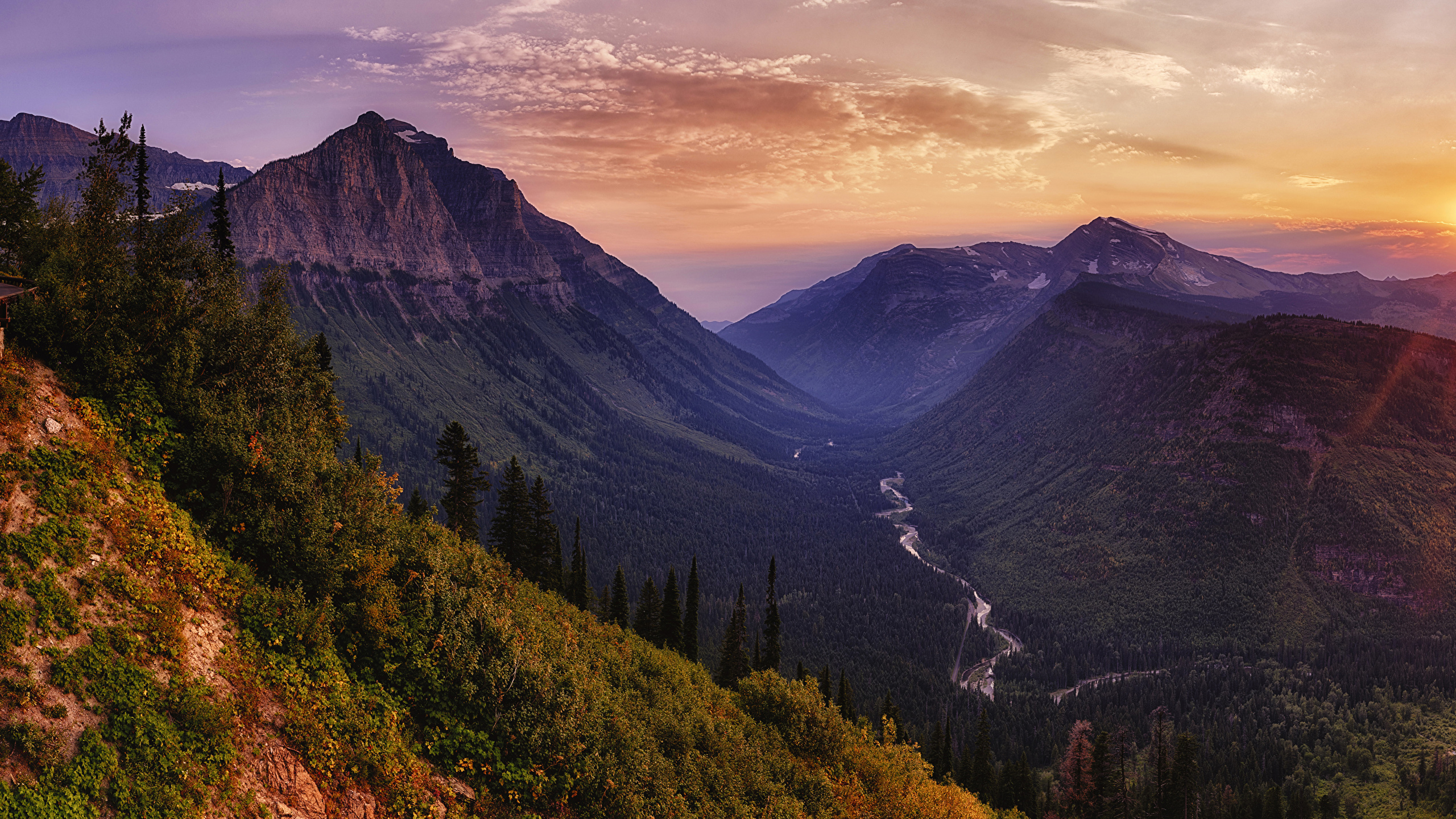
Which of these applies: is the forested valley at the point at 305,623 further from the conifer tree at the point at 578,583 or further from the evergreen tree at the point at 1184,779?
the evergreen tree at the point at 1184,779

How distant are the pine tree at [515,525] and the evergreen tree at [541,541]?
1.66 feet

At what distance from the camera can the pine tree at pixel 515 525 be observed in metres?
75.8

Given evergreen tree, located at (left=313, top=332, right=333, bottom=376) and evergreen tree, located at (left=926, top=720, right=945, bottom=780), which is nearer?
evergreen tree, located at (left=313, top=332, right=333, bottom=376)

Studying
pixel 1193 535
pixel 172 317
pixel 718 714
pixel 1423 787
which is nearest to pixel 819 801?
pixel 718 714

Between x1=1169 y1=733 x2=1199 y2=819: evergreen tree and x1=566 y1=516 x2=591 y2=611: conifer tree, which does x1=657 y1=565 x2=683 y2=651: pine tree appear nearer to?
x1=566 y1=516 x2=591 y2=611: conifer tree

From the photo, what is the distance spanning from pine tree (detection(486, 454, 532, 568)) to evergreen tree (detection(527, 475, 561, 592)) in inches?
19.9

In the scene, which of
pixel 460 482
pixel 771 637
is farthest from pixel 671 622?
pixel 460 482

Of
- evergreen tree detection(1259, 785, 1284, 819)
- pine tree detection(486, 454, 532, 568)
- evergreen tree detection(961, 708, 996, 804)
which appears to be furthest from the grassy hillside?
evergreen tree detection(1259, 785, 1284, 819)

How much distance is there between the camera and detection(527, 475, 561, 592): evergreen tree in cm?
7806

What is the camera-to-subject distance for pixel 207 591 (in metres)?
26.7

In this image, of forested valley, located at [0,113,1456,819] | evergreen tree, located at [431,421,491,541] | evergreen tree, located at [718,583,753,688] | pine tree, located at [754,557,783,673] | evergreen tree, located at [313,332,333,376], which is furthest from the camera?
pine tree, located at [754,557,783,673]

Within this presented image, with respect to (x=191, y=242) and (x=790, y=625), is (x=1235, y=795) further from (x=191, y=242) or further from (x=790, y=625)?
(x=191, y=242)

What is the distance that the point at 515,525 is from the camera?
77.2 m

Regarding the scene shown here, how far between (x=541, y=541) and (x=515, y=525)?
363cm
